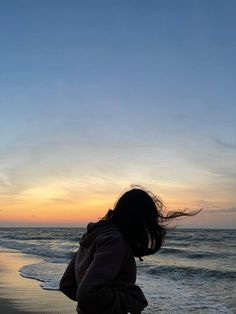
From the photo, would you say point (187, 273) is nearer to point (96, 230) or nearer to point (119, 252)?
point (96, 230)

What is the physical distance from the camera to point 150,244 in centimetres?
209

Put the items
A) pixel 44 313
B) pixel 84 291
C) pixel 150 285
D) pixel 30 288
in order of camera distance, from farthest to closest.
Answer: pixel 150 285
pixel 30 288
pixel 44 313
pixel 84 291

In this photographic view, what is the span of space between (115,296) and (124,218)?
34cm

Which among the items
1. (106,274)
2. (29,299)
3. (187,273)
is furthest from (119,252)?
(187,273)

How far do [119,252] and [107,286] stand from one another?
0.48 feet

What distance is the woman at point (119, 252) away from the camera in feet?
6.16

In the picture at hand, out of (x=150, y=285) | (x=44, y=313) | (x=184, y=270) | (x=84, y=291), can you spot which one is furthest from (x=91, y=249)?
(x=184, y=270)

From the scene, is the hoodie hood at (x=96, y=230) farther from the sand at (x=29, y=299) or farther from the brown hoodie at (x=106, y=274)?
the sand at (x=29, y=299)

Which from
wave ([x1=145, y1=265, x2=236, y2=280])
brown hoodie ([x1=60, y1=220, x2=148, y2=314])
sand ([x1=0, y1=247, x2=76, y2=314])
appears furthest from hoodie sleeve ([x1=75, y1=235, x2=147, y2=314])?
wave ([x1=145, y1=265, x2=236, y2=280])

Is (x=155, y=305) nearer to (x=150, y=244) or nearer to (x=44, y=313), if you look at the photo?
(x=44, y=313)

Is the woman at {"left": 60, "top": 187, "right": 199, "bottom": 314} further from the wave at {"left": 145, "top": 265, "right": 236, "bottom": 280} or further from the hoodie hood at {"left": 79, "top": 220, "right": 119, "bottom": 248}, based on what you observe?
the wave at {"left": 145, "top": 265, "right": 236, "bottom": 280}

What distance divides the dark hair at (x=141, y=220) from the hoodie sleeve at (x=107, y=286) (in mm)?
91

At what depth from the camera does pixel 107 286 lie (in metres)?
1.88

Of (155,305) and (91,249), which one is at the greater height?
(91,249)
